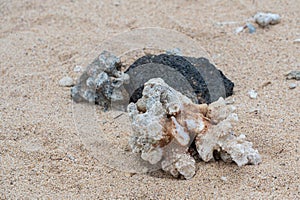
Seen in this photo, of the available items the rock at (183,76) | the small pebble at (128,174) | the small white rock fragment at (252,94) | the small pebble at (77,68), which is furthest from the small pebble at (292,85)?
the small pebble at (77,68)

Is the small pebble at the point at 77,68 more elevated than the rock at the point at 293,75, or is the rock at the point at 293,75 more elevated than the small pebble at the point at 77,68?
the rock at the point at 293,75

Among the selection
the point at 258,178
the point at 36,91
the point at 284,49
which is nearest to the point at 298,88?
the point at 284,49

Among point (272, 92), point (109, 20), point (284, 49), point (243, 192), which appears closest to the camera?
point (243, 192)

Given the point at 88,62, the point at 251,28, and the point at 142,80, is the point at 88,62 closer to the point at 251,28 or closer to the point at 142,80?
the point at 142,80

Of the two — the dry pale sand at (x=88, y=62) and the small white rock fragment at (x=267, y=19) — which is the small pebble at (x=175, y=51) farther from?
the small white rock fragment at (x=267, y=19)

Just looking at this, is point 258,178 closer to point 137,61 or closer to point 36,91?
point 137,61

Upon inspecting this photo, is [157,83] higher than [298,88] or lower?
higher
